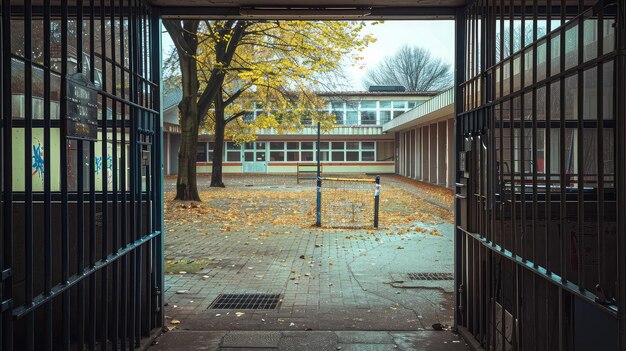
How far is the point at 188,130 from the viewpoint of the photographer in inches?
714

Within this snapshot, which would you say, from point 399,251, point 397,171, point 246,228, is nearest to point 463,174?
point 399,251

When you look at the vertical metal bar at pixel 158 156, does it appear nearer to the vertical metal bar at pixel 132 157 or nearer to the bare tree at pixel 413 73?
the vertical metal bar at pixel 132 157

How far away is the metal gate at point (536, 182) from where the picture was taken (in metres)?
2.62

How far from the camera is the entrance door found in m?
46.6

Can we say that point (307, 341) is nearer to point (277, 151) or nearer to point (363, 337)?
point (363, 337)

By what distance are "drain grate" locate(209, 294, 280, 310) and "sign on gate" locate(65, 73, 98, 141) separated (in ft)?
10.3

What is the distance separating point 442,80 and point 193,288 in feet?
184

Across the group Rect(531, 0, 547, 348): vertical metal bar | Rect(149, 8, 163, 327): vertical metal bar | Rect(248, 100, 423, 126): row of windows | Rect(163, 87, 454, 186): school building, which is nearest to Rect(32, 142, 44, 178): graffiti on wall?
Rect(149, 8, 163, 327): vertical metal bar

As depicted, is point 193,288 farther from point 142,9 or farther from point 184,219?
point 184,219

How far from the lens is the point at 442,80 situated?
5944 centimetres

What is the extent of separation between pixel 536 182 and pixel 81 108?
2690mm

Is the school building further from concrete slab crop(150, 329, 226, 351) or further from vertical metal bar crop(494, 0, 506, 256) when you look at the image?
vertical metal bar crop(494, 0, 506, 256)

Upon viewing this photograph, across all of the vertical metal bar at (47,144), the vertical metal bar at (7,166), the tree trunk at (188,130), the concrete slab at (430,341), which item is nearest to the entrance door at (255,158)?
the tree trunk at (188,130)

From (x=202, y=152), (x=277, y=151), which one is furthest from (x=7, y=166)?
(x=202, y=152)
